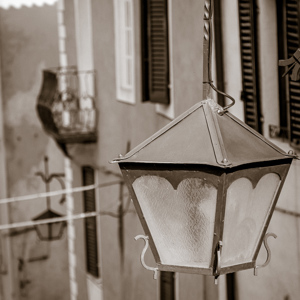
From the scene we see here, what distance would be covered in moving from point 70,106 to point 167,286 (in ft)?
15.1

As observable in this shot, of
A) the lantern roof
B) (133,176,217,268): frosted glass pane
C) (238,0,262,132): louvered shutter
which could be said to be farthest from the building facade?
(133,176,217,268): frosted glass pane

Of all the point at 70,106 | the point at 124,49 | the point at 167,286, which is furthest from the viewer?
A: the point at 70,106

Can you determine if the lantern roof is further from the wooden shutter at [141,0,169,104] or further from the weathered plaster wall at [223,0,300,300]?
the wooden shutter at [141,0,169,104]

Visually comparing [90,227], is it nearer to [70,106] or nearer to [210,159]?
[70,106]

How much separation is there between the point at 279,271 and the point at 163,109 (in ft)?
11.7

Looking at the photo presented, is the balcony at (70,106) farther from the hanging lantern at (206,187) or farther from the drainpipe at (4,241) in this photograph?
the hanging lantern at (206,187)

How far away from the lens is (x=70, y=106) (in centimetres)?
1678

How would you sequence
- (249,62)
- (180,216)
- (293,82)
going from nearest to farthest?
(180,216) < (293,82) < (249,62)

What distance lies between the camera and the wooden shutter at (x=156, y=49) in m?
12.1

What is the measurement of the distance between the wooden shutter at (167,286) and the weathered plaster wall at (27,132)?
8801 mm

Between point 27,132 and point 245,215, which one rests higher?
point 245,215

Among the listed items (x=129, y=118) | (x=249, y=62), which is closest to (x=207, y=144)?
(x=249, y=62)

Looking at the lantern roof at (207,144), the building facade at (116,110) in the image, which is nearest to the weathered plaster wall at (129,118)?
the building facade at (116,110)

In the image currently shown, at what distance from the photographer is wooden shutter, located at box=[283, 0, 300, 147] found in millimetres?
8477
